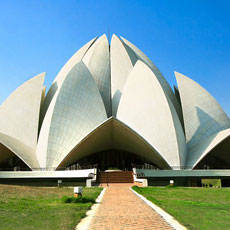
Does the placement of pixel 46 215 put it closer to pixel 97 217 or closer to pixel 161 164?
pixel 97 217

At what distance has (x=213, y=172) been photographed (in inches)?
697

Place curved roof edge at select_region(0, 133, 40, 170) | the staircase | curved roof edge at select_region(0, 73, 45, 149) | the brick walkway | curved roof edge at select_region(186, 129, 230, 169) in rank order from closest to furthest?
the brick walkway
the staircase
curved roof edge at select_region(186, 129, 230, 169)
curved roof edge at select_region(0, 133, 40, 170)
curved roof edge at select_region(0, 73, 45, 149)

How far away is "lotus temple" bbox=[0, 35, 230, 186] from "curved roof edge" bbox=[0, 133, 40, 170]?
0.23 feet

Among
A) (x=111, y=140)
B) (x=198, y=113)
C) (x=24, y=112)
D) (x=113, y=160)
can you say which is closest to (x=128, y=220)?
(x=198, y=113)

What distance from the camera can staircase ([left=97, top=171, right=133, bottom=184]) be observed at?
17.3m

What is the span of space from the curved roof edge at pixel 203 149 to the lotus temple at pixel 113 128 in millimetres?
71

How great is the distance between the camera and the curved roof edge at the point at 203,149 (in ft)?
60.3

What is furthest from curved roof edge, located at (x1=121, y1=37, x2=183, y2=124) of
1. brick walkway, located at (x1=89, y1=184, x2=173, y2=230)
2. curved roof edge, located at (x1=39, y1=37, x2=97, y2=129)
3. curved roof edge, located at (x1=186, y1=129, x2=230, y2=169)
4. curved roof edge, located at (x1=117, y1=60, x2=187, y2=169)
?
brick walkway, located at (x1=89, y1=184, x2=173, y2=230)

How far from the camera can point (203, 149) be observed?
19.1 m

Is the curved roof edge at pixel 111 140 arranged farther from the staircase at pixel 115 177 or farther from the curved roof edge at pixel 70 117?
the staircase at pixel 115 177

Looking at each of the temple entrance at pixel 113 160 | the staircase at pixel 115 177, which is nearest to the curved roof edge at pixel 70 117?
the staircase at pixel 115 177

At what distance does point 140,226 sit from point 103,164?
23.0 m

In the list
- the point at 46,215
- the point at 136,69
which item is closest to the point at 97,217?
the point at 46,215

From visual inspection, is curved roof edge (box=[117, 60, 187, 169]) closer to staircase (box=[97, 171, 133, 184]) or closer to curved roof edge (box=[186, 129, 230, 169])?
curved roof edge (box=[186, 129, 230, 169])
